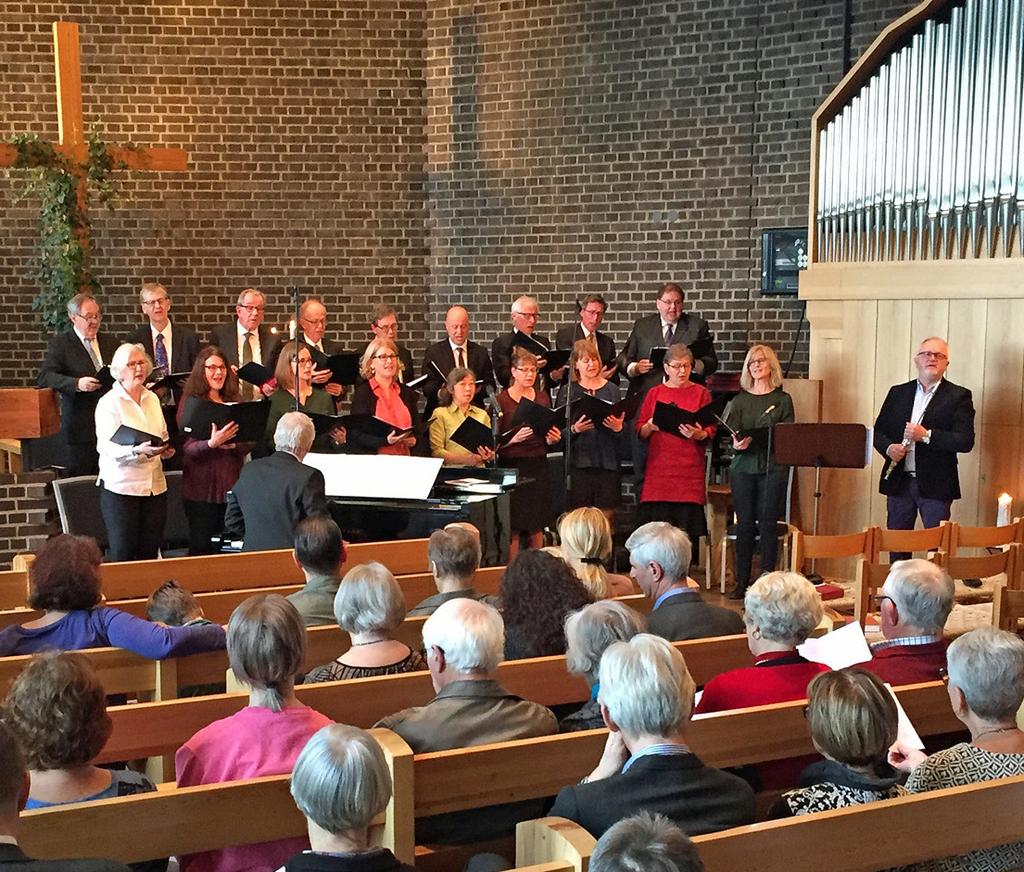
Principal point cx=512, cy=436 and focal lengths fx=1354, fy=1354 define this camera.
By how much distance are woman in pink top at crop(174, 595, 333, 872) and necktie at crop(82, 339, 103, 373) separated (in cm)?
516

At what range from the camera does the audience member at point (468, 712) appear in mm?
3006

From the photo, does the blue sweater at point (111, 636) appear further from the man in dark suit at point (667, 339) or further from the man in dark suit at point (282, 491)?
the man in dark suit at point (667, 339)

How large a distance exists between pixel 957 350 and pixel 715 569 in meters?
1.94

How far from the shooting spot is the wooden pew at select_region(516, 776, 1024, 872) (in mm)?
2375

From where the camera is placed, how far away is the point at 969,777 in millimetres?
2871


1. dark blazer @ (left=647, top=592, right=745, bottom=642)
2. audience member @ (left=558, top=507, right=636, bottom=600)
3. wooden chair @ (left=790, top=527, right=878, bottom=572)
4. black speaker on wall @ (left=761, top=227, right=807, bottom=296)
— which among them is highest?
black speaker on wall @ (left=761, top=227, right=807, bottom=296)

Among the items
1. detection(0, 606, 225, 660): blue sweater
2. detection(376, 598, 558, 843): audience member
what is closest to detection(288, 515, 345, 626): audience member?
detection(0, 606, 225, 660): blue sweater

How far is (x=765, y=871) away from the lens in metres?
2.46

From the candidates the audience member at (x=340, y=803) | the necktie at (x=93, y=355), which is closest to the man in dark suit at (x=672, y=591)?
the audience member at (x=340, y=803)

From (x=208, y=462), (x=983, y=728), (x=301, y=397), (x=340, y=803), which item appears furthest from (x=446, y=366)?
(x=340, y=803)

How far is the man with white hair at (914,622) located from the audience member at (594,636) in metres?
0.77

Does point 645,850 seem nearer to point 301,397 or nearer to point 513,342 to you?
point 301,397

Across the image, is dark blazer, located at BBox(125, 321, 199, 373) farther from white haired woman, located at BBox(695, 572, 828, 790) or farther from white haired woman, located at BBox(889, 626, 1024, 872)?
white haired woman, located at BBox(889, 626, 1024, 872)

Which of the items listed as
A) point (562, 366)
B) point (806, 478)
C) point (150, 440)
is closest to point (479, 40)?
point (562, 366)
